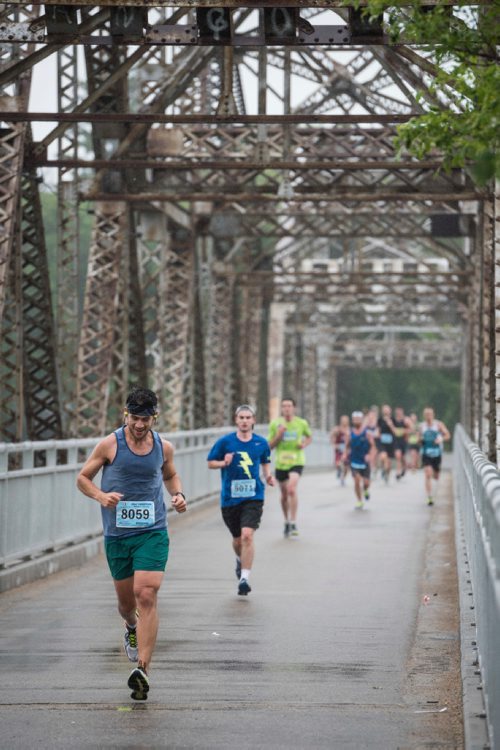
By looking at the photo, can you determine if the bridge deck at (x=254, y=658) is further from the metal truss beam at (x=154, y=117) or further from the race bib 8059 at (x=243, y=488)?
the metal truss beam at (x=154, y=117)

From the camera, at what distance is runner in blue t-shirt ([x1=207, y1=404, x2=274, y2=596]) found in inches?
565

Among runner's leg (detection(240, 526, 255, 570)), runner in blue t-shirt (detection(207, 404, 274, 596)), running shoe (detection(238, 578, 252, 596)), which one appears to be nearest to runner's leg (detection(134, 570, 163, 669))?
running shoe (detection(238, 578, 252, 596))

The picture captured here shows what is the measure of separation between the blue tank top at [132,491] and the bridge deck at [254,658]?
894mm

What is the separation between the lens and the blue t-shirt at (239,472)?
47.5 feet

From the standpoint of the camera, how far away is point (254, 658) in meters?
10.0

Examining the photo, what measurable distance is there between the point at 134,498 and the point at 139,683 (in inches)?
42.8

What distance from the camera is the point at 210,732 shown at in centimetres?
768

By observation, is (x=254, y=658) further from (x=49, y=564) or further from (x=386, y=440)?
(x=386, y=440)

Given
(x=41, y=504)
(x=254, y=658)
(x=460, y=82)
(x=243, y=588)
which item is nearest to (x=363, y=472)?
(x=41, y=504)

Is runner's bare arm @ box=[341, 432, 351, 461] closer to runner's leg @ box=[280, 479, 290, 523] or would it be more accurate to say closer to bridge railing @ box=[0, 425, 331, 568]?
runner's leg @ box=[280, 479, 290, 523]

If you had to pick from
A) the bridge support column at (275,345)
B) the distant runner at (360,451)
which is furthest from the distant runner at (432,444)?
the bridge support column at (275,345)

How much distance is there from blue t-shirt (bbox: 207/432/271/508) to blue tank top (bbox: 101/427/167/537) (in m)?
5.28

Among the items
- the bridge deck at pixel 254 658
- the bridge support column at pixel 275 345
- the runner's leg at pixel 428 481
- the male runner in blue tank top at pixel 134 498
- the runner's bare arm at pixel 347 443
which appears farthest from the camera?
the bridge support column at pixel 275 345

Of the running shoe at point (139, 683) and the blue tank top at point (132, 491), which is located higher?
the blue tank top at point (132, 491)
